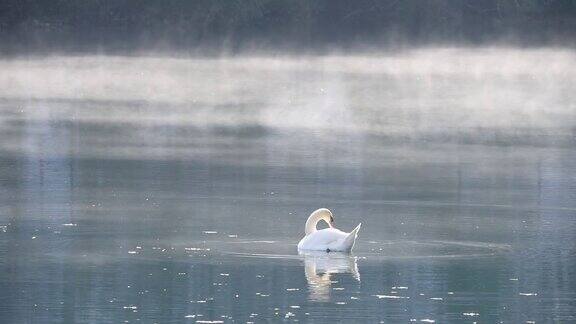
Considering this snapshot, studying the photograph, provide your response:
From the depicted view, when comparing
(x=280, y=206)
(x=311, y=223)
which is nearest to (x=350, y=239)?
(x=311, y=223)

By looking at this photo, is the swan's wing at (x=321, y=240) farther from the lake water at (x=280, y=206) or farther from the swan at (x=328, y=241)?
the lake water at (x=280, y=206)

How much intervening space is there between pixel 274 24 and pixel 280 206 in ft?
107

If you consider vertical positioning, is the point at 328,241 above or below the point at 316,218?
below

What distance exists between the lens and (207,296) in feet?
37.5

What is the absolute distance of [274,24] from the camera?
48406mm

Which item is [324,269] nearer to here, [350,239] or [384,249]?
[350,239]

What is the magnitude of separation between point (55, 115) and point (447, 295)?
16.6 m

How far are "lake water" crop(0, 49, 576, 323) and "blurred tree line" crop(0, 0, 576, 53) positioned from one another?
13.5 meters

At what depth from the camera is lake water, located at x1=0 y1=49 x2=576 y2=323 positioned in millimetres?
11422

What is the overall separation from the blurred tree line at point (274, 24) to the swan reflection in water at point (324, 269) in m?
33.7

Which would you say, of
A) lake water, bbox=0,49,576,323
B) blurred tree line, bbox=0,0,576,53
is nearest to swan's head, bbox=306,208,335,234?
lake water, bbox=0,49,576,323

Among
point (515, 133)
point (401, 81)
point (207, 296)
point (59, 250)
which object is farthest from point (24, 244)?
point (401, 81)

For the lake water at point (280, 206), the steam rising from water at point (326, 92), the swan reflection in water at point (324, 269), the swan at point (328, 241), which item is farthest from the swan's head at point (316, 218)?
the steam rising from water at point (326, 92)

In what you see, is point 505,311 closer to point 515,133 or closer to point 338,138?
point 338,138
